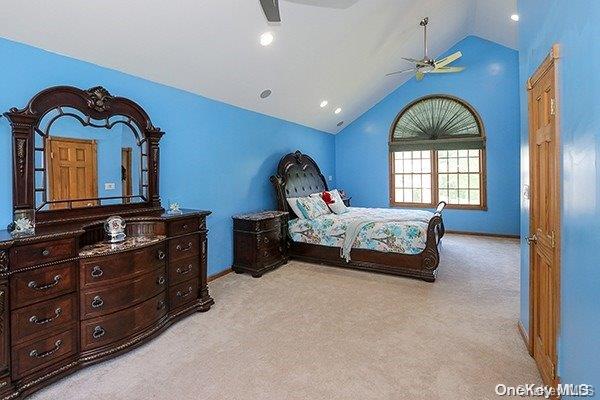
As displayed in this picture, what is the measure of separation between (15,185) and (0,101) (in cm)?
64

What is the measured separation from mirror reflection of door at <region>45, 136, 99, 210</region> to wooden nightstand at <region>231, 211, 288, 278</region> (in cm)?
200

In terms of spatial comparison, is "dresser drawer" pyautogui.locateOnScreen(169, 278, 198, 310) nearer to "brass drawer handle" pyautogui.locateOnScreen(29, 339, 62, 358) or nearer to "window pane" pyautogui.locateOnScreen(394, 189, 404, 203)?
"brass drawer handle" pyautogui.locateOnScreen(29, 339, 62, 358)

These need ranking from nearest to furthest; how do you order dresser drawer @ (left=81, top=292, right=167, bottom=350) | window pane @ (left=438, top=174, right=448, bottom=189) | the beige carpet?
1. the beige carpet
2. dresser drawer @ (left=81, top=292, right=167, bottom=350)
3. window pane @ (left=438, top=174, right=448, bottom=189)

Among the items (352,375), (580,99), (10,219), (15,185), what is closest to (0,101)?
(15,185)

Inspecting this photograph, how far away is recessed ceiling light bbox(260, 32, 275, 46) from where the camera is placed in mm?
3674

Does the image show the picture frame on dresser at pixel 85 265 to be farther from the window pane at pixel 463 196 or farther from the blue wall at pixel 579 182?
the window pane at pixel 463 196

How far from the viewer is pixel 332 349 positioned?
8.66 feet

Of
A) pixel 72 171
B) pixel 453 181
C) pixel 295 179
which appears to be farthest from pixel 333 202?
pixel 72 171

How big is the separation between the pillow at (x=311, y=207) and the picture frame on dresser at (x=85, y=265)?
213 centimetres

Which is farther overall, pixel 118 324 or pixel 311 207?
pixel 311 207

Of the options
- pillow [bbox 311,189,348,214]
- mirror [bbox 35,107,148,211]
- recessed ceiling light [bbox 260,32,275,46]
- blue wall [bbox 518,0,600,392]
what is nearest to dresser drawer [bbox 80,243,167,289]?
mirror [bbox 35,107,148,211]

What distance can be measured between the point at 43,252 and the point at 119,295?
0.63 meters

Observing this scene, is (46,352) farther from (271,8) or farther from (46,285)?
(271,8)

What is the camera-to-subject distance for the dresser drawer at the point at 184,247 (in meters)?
3.16
